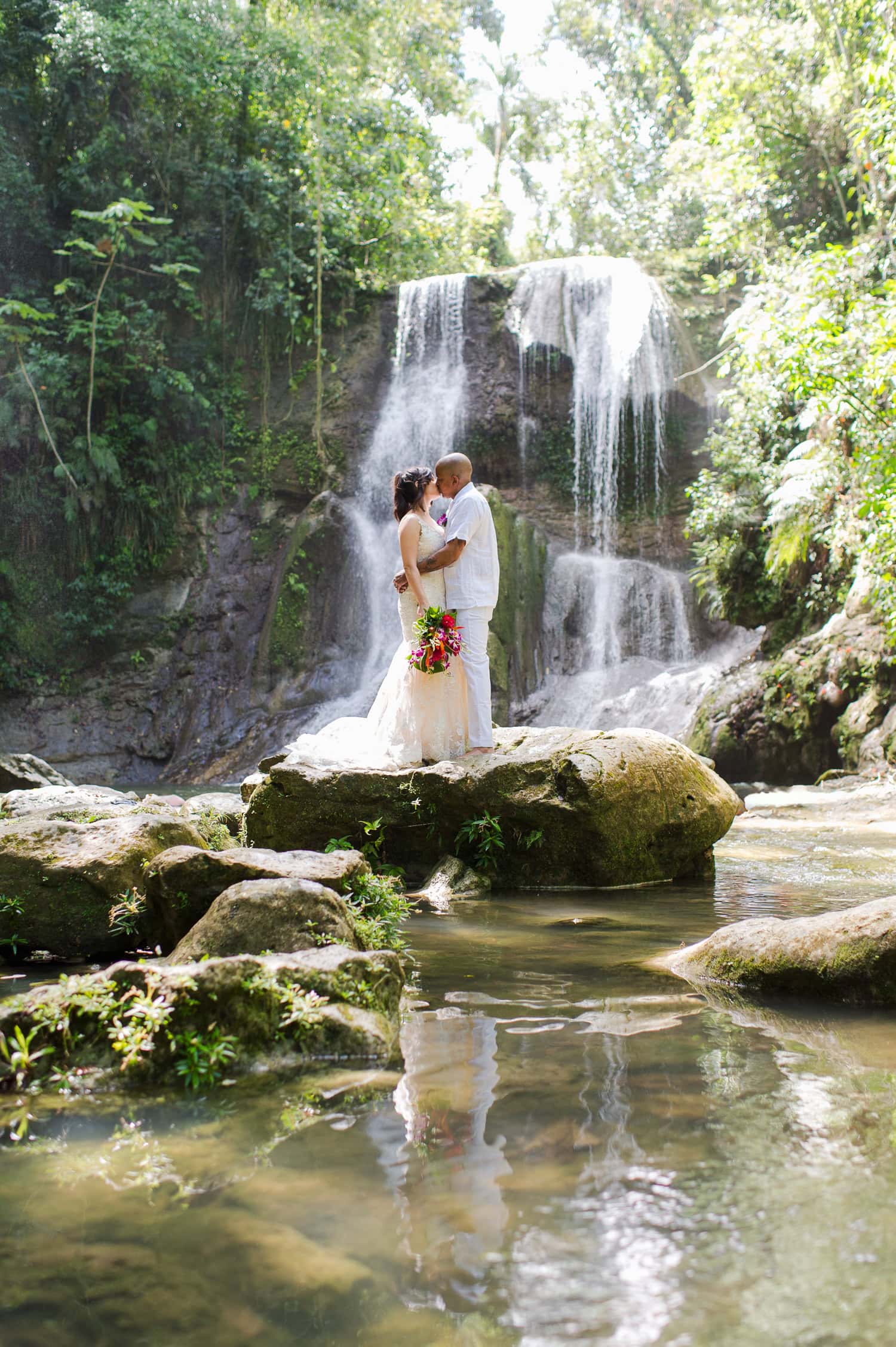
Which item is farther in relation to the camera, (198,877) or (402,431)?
(402,431)

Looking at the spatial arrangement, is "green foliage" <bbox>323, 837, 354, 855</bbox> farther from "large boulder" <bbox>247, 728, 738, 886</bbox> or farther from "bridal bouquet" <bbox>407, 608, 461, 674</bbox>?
"bridal bouquet" <bbox>407, 608, 461, 674</bbox>

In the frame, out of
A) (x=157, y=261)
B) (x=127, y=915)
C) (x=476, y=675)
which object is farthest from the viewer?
(x=157, y=261)

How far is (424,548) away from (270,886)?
4077mm

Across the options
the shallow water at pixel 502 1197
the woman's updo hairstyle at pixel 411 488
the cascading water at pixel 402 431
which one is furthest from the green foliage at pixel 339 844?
the cascading water at pixel 402 431

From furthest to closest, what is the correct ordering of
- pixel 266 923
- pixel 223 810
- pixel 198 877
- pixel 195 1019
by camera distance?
1. pixel 223 810
2. pixel 198 877
3. pixel 266 923
4. pixel 195 1019

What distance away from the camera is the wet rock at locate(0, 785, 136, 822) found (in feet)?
20.6

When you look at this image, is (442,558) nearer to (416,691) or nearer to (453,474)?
(453,474)

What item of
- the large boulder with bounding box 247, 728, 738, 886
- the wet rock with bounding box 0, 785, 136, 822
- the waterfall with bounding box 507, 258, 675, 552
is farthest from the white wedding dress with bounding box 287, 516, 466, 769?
the waterfall with bounding box 507, 258, 675, 552

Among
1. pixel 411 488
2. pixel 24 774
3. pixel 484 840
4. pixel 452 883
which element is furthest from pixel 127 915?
pixel 24 774

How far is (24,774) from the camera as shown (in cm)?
1113

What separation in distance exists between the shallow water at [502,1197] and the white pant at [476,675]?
385 centimetres

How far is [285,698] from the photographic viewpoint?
19750 millimetres

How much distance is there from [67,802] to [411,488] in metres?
3.34

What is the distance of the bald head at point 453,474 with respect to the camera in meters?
7.65
